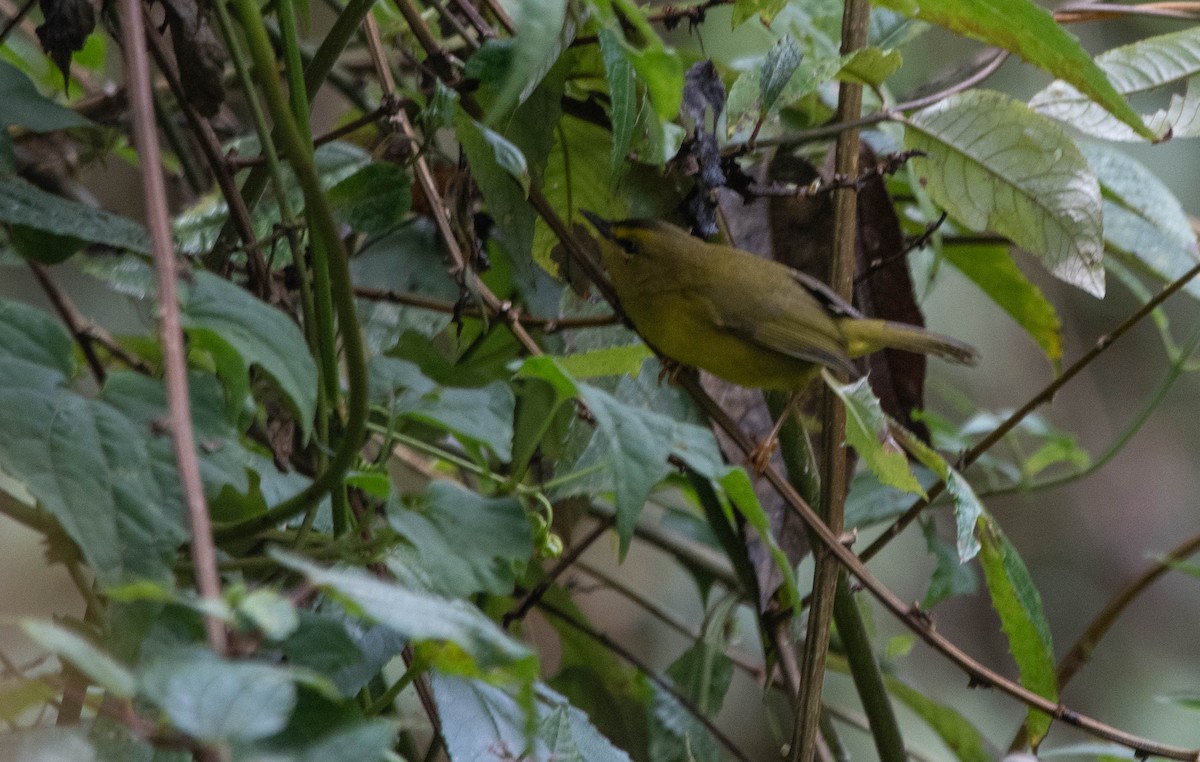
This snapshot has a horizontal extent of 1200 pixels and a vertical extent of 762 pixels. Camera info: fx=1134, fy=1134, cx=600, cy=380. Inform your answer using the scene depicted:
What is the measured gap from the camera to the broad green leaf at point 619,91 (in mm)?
1281

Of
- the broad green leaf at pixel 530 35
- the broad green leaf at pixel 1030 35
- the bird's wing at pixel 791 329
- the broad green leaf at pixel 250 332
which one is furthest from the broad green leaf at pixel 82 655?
the bird's wing at pixel 791 329

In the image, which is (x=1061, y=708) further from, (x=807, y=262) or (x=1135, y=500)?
(x=1135, y=500)

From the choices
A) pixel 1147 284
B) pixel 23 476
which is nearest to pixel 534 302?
pixel 23 476

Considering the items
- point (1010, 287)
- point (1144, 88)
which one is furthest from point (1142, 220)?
point (1144, 88)

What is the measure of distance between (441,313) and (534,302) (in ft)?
0.70

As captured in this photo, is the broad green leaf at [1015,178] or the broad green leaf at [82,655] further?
the broad green leaf at [1015,178]

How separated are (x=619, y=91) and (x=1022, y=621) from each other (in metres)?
0.97

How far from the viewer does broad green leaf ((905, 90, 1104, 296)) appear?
1.72 metres

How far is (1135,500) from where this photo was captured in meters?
6.96

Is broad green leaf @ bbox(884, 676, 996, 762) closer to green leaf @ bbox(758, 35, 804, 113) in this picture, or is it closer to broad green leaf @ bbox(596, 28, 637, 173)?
green leaf @ bbox(758, 35, 804, 113)

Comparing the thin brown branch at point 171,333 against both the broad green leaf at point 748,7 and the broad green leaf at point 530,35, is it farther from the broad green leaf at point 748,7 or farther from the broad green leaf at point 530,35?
the broad green leaf at point 748,7

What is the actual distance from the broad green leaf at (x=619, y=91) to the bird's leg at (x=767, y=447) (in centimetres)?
51

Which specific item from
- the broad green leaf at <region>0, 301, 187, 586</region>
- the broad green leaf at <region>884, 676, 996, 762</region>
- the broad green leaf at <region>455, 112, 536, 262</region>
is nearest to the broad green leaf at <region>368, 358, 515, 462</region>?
the broad green leaf at <region>455, 112, 536, 262</region>

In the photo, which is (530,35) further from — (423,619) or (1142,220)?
(1142,220)
